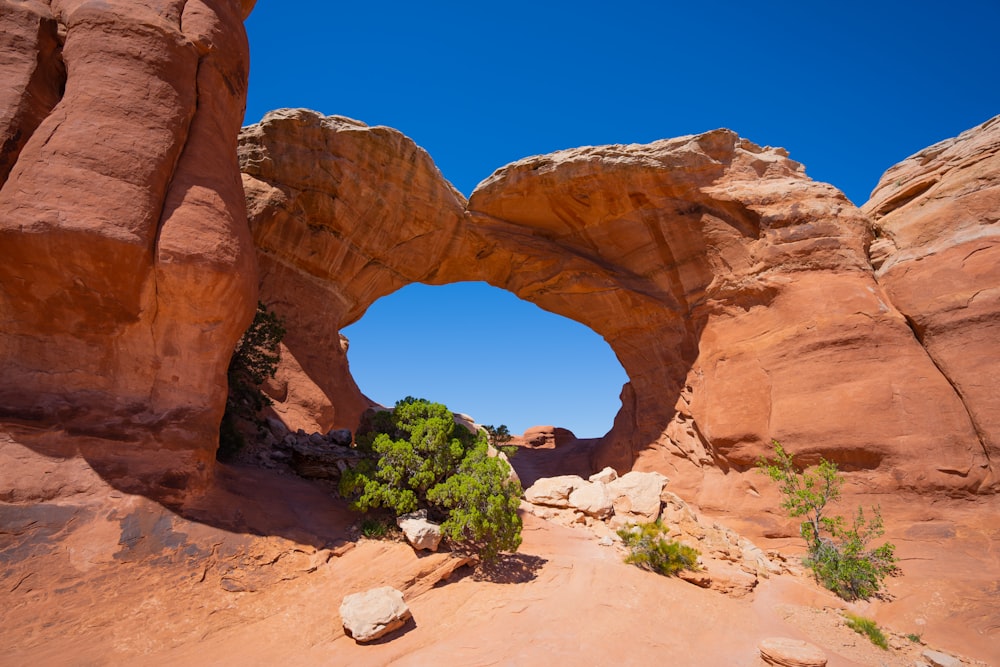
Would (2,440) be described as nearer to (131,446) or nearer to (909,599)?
(131,446)

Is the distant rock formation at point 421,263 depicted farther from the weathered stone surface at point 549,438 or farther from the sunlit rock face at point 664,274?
the weathered stone surface at point 549,438

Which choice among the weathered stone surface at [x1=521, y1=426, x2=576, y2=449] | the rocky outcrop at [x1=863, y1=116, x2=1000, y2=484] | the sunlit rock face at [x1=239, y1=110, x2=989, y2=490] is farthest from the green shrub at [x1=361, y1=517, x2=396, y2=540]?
the weathered stone surface at [x1=521, y1=426, x2=576, y2=449]

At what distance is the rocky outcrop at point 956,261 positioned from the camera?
43.7 feet

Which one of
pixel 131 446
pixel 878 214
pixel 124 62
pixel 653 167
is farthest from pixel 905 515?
pixel 124 62

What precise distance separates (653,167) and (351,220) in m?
11.9

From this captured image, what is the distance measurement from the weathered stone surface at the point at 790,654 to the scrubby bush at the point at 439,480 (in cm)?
466

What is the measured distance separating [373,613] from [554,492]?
8.40 m

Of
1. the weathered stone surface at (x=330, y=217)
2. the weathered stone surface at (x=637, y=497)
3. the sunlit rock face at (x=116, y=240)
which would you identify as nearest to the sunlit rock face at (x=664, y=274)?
the weathered stone surface at (x=330, y=217)

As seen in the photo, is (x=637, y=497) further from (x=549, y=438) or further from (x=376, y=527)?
(x=549, y=438)

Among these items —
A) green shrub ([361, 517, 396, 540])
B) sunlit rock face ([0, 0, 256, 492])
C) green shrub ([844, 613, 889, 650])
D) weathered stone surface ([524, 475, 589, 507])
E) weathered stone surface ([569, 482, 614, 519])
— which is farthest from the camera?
weathered stone surface ([524, 475, 589, 507])

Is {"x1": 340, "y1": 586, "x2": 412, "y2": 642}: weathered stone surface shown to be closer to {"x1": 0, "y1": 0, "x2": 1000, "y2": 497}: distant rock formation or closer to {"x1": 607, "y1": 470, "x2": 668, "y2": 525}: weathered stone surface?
{"x1": 0, "y1": 0, "x2": 1000, "y2": 497}: distant rock formation

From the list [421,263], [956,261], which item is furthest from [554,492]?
[956,261]

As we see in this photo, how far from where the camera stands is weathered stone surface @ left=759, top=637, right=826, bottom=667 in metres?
7.50

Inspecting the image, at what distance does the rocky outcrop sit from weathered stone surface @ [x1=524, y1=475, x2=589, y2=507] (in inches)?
394
